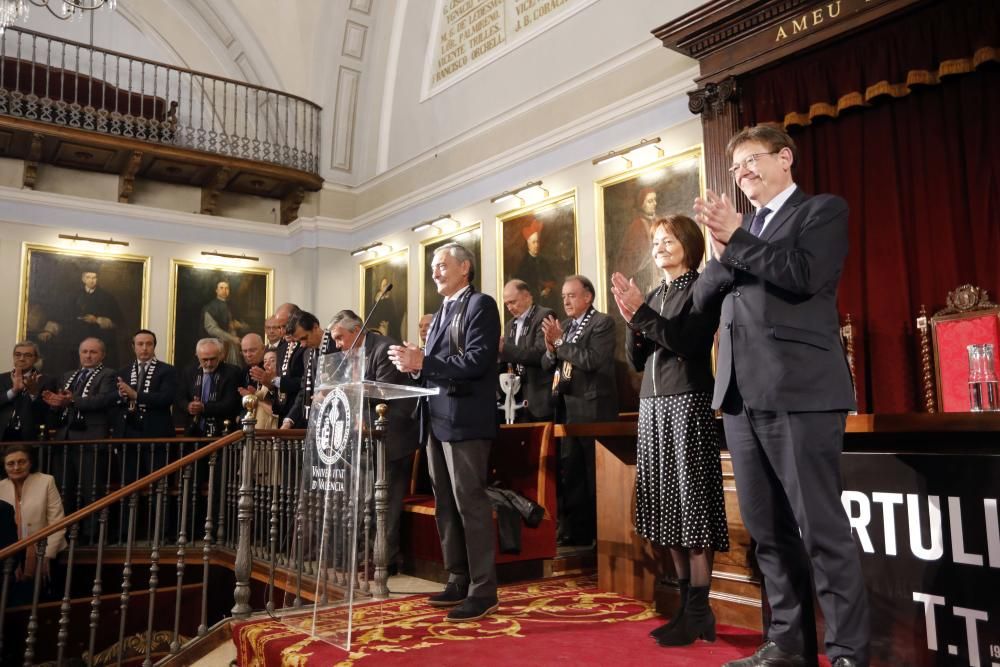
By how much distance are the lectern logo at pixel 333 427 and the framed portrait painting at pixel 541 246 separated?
13.5ft

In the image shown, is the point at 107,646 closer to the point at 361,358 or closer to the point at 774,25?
the point at 361,358

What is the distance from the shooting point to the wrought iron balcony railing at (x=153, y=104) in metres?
8.84

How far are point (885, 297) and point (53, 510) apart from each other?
19.7 ft

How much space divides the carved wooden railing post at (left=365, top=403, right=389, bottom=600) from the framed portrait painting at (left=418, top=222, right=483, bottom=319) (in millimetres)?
4105

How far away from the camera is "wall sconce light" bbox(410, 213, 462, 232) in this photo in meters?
8.42

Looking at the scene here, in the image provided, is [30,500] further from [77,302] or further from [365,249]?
[365,249]

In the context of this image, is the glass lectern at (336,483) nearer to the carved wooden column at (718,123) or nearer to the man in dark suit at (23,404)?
the carved wooden column at (718,123)

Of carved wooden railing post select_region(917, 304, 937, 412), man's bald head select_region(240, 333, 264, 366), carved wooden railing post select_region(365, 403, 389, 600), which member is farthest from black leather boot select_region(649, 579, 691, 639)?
man's bald head select_region(240, 333, 264, 366)

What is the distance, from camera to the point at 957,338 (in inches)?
184

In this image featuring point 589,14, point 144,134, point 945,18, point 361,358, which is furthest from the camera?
point 144,134

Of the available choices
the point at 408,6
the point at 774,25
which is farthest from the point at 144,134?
the point at 774,25

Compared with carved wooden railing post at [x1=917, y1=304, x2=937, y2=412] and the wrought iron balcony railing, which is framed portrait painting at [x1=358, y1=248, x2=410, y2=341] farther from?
carved wooden railing post at [x1=917, y1=304, x2=937, y2=412]

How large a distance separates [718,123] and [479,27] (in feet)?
12.2

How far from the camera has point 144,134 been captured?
9.40 m
